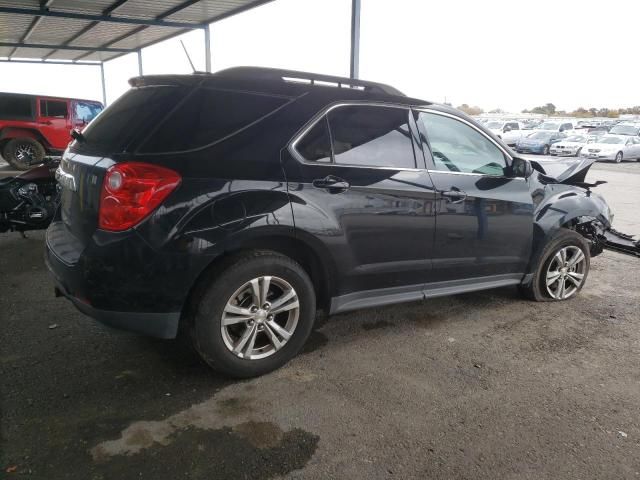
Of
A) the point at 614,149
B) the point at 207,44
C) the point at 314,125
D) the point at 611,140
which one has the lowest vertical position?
the point at 314,125

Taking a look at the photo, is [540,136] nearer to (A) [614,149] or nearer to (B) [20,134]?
(A) [614,149]

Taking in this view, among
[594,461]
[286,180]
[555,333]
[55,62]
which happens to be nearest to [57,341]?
[286,180]

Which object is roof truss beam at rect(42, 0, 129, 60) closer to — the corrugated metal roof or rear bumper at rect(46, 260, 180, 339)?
the corrugated metal roof

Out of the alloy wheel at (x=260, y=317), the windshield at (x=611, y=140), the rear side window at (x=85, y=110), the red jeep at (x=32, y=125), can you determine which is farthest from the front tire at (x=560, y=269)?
the windshield at (x=611, y=140)

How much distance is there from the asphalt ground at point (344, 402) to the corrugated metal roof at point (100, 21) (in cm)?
989

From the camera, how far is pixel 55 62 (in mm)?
24312

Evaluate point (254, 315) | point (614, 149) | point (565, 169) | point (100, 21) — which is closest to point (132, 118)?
point (254, 315)

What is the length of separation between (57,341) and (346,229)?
6.95 ft

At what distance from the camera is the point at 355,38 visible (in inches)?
322

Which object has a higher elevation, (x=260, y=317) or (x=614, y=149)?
(x=614, y=149)

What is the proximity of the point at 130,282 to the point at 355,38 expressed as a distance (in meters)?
6.87

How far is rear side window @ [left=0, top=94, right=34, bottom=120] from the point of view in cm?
1247

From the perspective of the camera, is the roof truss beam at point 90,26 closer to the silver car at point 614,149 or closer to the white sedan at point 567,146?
the silver car at point 614,149

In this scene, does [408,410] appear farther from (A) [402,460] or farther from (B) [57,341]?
(B) [57,341]
